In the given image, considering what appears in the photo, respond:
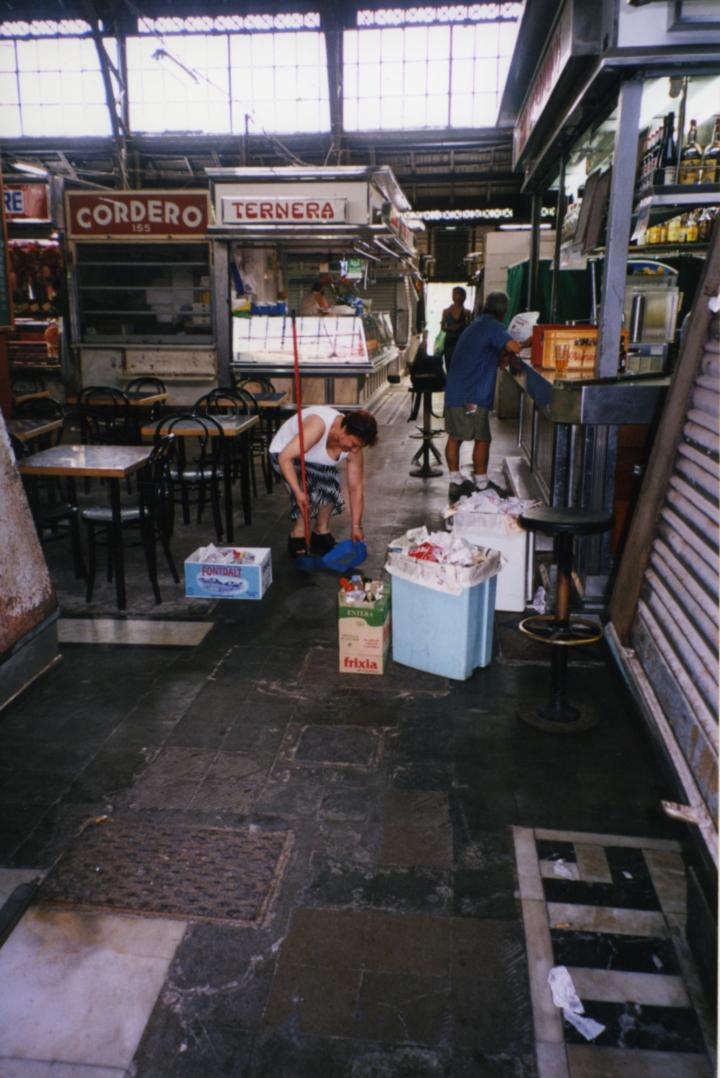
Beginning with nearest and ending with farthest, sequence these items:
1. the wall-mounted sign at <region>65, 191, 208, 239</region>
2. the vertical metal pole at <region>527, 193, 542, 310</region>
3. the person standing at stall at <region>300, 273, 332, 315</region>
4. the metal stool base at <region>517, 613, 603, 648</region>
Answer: the metal stool base at <region>517, 613, 603, 648</region> → the vertical metal pole at <region>527, 193, 542, 310</region> → the wall-mounted sign at <region>65, 191, 208, 239</region> → the person standing at stall at <region>300, 273, 332, 315</region>

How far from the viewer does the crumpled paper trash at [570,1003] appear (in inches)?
96.7

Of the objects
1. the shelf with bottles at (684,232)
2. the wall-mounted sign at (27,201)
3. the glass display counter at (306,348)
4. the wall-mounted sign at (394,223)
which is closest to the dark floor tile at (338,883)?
the shelf with bottles at (684,232)

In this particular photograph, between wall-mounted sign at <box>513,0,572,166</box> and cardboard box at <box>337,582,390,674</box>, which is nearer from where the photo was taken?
cardboard box at <box>337,582,390,674</box>

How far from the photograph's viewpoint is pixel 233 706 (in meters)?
4.48

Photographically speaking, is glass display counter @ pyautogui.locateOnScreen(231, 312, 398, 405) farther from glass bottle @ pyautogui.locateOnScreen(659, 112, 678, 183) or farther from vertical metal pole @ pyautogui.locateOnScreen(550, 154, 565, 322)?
glass bottle @ pyautogui.locateOnScreen(659, 112, 678, 183)

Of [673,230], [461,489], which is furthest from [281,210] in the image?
[673,230]

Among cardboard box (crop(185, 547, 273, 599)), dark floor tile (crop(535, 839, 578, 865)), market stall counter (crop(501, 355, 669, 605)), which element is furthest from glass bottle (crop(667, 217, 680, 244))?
dark floor tile (crop(535, 839, 578, 865))

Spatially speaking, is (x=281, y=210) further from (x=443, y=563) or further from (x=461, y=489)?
(x=443, y=563)

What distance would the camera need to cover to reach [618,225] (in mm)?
5008

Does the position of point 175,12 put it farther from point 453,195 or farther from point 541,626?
point 541,626

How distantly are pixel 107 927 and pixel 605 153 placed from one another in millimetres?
7608

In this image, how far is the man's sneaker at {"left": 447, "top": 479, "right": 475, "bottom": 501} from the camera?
860 cm

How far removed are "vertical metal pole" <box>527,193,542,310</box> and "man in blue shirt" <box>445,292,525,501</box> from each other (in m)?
1.81

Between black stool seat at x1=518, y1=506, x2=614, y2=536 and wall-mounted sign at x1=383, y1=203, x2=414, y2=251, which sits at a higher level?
wall-mounted sign at x1=383, y1=203, x2=414, y2=251
